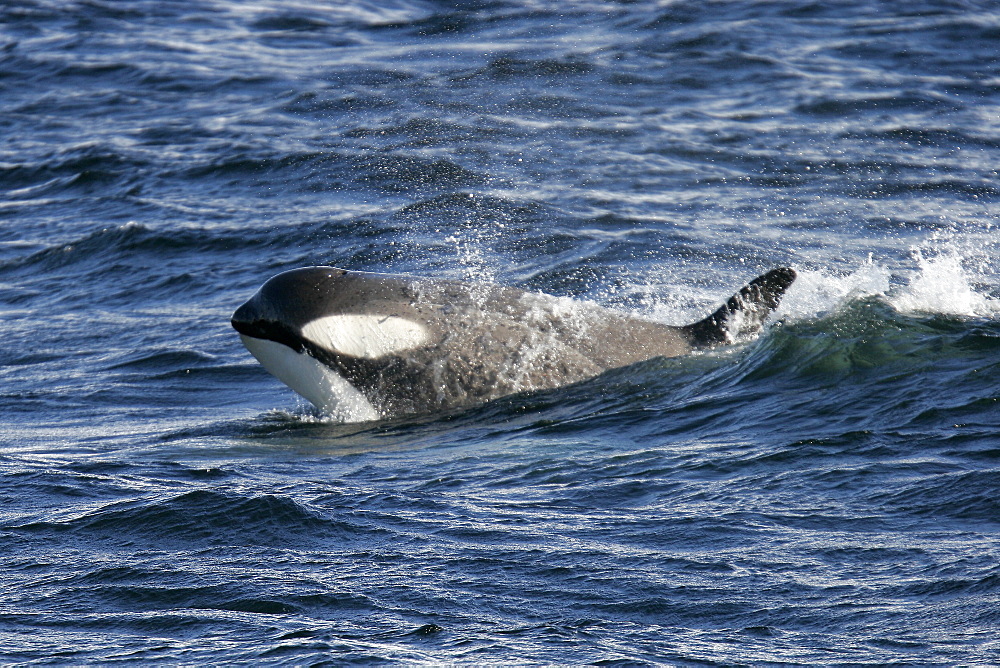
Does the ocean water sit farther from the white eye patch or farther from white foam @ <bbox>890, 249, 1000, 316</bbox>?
the white eye patch

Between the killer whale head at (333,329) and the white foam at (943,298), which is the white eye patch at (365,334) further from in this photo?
the white foam at (943,298)

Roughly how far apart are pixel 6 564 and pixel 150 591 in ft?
3.69

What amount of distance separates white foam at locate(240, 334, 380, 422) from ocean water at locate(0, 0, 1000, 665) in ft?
0.69

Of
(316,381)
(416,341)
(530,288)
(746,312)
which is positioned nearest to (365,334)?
(416,341)

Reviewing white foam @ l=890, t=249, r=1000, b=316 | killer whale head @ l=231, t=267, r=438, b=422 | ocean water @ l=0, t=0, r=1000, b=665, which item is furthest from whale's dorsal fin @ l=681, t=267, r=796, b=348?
killer whale head @ l=231, t=267, r=438, b=422

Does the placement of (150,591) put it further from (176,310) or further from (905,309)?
(176,310)

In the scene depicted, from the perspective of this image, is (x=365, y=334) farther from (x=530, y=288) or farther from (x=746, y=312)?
(x=530, y=288)

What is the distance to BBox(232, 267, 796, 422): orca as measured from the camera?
10.2 metres

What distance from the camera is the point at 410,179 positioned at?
20.2 meters

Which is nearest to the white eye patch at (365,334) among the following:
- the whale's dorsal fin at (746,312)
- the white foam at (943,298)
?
the whale's dorsal fin at (746,312)

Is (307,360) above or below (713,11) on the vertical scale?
below

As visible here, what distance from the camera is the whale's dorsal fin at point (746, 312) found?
1116cm

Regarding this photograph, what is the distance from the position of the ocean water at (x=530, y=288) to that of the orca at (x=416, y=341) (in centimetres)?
26

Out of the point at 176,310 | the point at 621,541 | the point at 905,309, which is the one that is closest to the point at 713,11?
the point at 176,310
